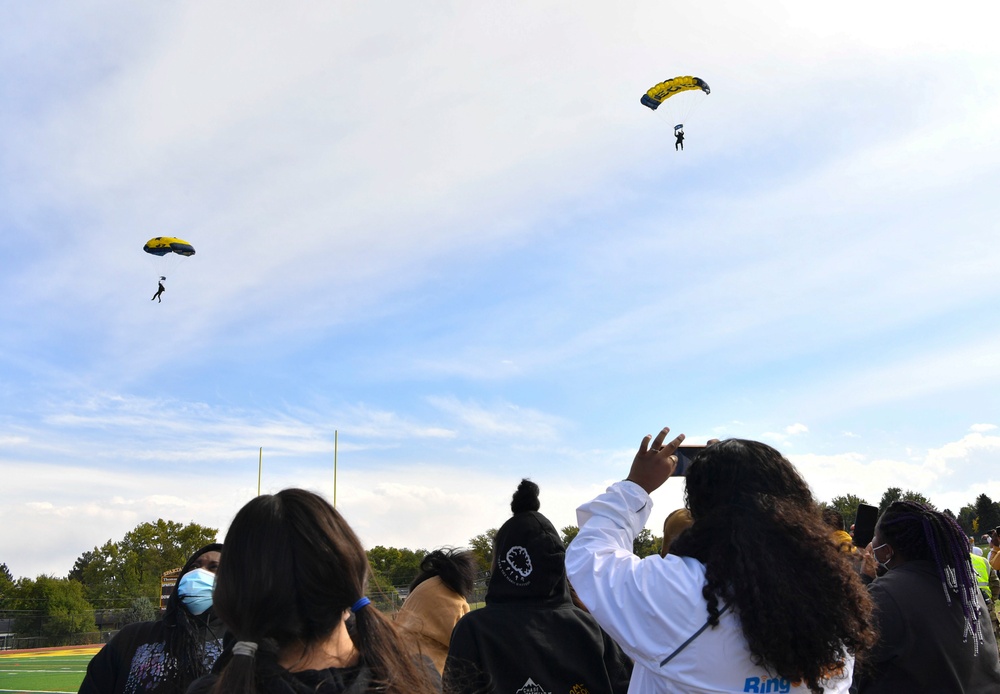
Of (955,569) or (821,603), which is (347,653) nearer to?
(821,603)

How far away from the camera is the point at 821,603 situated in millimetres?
2258

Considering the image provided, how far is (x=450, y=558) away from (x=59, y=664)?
34.0 m

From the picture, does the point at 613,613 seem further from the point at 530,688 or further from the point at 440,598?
the point at 440,598

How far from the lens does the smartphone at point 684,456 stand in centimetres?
266

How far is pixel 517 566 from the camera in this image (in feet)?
12.9

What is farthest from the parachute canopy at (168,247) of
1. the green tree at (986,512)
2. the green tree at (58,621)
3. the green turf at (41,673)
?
the green tree at (986,512)

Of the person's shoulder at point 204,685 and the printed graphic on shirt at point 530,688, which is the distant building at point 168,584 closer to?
the person's shoulder at point 204,685

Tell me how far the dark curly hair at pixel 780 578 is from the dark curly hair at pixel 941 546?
192 cm

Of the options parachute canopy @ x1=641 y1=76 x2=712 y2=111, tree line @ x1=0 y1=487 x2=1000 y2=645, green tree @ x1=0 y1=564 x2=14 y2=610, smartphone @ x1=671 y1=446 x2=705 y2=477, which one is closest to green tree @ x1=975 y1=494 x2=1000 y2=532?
tree line @ x1=0 y1=487 x2=1000 y2=645

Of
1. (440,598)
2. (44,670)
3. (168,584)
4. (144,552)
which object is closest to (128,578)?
(144,552)

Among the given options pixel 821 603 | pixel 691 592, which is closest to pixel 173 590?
pixel 691 592

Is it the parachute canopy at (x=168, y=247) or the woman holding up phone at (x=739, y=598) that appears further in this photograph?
the parachute canopy at (x=168, y=247)

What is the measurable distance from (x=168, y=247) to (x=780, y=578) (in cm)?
3632

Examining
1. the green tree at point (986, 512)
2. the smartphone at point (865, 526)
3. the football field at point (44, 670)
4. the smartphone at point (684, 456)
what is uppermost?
the green tree at point (986, 512)
